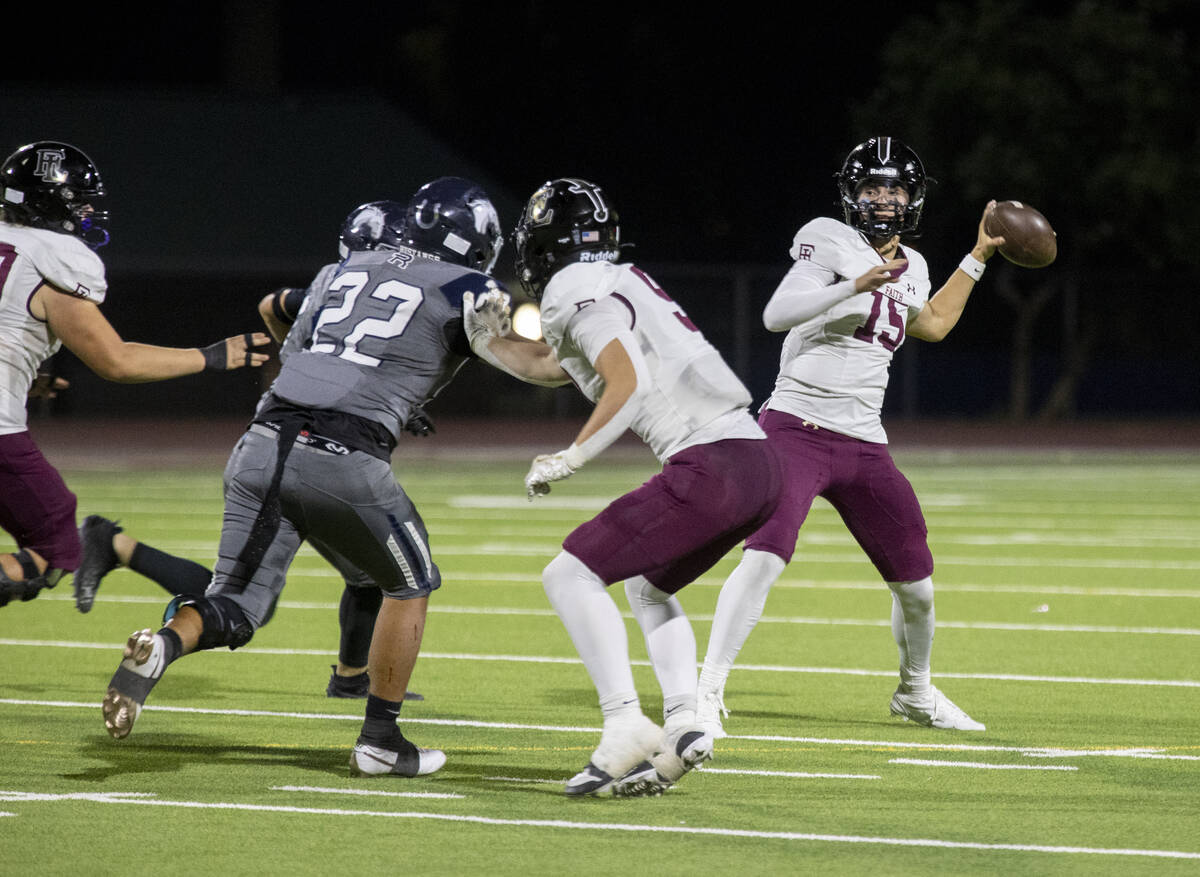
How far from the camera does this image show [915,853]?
4965 millimetres

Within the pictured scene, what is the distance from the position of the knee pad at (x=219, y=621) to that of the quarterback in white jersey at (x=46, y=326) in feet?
2.83

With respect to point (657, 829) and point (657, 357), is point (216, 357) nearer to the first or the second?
point (657, 357)

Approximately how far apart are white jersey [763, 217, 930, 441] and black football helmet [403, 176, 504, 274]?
4.26ft

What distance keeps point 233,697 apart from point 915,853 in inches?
140

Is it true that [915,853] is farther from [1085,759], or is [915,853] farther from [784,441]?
[784,441]

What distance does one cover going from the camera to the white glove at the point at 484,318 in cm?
577

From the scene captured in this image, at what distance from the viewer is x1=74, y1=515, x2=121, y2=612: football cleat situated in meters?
7.70

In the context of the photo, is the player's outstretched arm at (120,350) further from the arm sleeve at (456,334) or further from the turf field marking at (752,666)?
the turf field marking at (752,666)

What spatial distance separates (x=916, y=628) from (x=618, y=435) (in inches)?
78.0

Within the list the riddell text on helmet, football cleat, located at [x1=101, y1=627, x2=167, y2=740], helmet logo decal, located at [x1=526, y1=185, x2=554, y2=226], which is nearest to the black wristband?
football cleat, located at [x1=101, y1=627, x2=167, y2=740]

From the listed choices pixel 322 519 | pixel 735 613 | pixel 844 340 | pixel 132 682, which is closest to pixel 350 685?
pixel 735 613

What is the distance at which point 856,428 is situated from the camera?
692 cm

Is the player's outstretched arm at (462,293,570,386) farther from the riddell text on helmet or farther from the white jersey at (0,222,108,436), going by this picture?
the white jersey at (0,222,108,436)

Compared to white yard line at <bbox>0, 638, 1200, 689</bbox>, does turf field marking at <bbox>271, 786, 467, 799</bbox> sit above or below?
above
